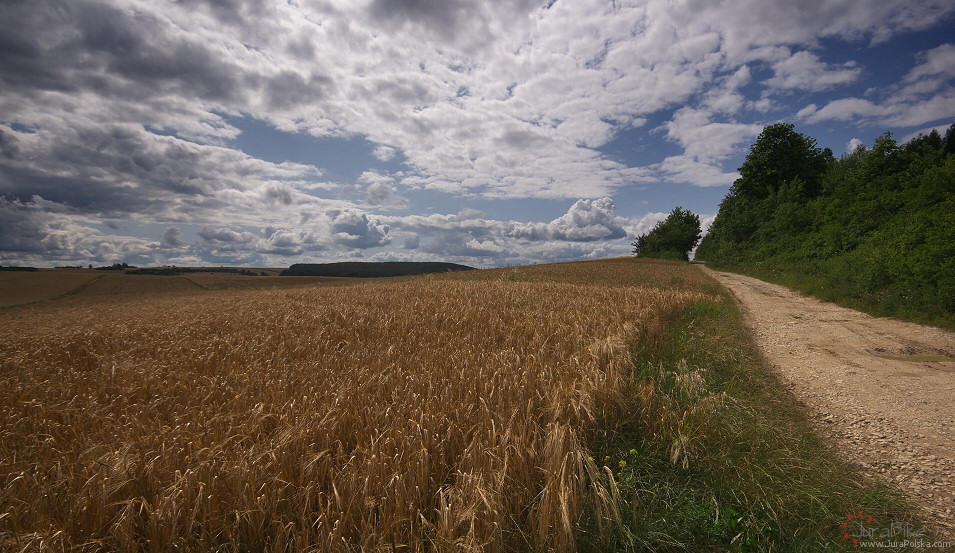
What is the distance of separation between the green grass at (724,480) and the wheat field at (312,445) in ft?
0.91

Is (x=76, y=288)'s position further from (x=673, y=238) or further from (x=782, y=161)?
(x=673, y=238)

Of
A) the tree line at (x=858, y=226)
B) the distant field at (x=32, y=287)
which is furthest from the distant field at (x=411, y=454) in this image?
the distant field at (x=32, y=287)

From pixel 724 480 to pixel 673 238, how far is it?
7832 centimetres

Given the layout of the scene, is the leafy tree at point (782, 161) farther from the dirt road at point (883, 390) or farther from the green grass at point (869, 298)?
the dirt road at point (883, 390)

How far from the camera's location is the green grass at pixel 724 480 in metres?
2.64

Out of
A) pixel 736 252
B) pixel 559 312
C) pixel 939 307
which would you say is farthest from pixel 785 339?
pixel 736 252

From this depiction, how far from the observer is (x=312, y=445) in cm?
280

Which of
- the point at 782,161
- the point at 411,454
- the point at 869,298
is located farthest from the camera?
the point at 782,161

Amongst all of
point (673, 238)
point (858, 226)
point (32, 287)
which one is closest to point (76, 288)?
point (32, 287)

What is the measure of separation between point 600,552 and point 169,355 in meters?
6.81

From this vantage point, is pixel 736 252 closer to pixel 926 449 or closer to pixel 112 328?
pixel 926 449

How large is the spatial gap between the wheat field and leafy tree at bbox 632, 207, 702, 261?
2764 inches

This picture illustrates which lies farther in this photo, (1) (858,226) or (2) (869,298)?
(1) (858,226)

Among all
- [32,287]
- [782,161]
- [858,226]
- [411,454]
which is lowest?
[32,287]
